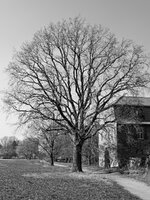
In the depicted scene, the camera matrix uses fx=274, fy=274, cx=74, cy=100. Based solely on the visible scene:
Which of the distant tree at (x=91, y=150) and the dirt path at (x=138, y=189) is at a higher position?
the distant tree at (x=91, y=150)

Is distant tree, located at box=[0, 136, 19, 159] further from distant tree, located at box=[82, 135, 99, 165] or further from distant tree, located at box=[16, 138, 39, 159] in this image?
distant tree, located at box=[82, 135, 99, 165]

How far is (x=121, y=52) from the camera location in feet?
88.3

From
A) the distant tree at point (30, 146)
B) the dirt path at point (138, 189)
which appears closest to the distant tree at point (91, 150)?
the distant tree at point (30, 146)

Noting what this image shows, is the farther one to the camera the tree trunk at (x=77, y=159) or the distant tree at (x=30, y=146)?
the distant tree at (x=30, y=146)

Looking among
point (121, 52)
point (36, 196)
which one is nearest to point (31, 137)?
point (121, 52)

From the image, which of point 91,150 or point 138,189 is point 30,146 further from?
point 138,189

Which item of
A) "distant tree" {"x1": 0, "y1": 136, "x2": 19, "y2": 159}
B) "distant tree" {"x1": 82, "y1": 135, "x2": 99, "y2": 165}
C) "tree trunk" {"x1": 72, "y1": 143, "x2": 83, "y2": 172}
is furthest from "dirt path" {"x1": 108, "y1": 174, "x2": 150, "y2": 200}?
"distant tree" {"x1": 0, "y1": 136, "x2": 19, "y2": 159}

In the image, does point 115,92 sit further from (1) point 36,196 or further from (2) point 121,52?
(1) point 36,196

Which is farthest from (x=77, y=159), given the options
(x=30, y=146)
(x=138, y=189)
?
(x=30, y=146)

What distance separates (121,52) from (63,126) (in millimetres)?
9318

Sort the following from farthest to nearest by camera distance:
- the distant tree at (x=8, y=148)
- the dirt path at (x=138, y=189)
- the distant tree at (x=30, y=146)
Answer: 1. the distant tree at (x=8, y=148)
2. the distant tree at (x=30, y=146)
3. the dirt path at (x=138, y=189)

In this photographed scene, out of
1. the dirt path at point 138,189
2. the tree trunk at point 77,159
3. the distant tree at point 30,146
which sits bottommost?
the dirt path at point 138,189

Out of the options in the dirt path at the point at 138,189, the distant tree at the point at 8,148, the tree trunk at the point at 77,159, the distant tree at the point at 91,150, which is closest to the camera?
the dirt path at the point at 138,189

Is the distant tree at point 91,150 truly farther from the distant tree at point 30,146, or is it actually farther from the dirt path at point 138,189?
the dirt path at point 138,189
